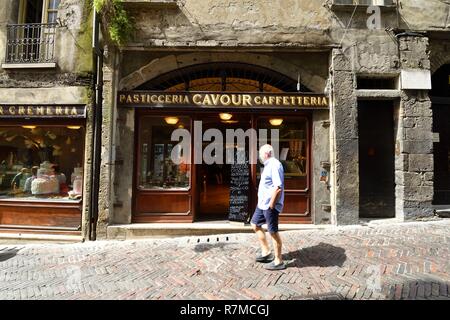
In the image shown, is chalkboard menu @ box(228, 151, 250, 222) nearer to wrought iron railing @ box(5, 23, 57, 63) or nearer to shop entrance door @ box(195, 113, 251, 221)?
shop entrance door @ box(195, 113, 251, 221)

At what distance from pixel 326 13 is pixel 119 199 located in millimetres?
6689

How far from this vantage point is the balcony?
6918 millimetres

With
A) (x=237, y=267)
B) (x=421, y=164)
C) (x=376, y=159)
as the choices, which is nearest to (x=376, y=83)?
(x=376, y=159)

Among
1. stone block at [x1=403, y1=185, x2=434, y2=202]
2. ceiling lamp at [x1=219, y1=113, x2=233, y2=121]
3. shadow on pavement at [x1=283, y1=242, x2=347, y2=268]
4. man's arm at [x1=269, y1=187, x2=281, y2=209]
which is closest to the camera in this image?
man's arm at [x1=269, y1=187, x2=281, y2=209]

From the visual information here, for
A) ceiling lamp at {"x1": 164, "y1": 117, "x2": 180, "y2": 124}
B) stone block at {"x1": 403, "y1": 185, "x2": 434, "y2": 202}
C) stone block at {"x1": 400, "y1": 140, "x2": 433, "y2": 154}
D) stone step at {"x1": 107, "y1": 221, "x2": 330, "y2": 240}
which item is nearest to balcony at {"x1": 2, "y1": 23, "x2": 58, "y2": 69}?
ceiling lamp at {"x1": 164, "y1": 117, "x2": 180, "y2": 124}

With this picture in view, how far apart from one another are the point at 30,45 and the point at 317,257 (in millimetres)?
8188

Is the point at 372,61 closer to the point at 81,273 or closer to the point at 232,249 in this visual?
the point at 232,249

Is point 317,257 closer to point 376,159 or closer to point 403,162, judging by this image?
point 403,162

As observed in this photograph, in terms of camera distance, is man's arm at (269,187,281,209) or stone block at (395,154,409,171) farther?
stone block at (395,154,409,171)

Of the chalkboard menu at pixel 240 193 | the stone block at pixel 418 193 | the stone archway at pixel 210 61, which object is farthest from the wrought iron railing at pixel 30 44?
the stone block at pixel 418 193

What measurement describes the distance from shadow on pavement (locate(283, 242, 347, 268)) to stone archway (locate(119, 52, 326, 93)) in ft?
12.4

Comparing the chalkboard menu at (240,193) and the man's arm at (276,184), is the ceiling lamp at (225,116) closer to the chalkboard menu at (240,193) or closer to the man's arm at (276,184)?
the chalkboard menu at (240,193)

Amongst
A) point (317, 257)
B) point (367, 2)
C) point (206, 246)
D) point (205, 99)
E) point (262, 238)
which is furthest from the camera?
point (367, 2)

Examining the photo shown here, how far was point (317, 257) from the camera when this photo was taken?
15.9 feet
